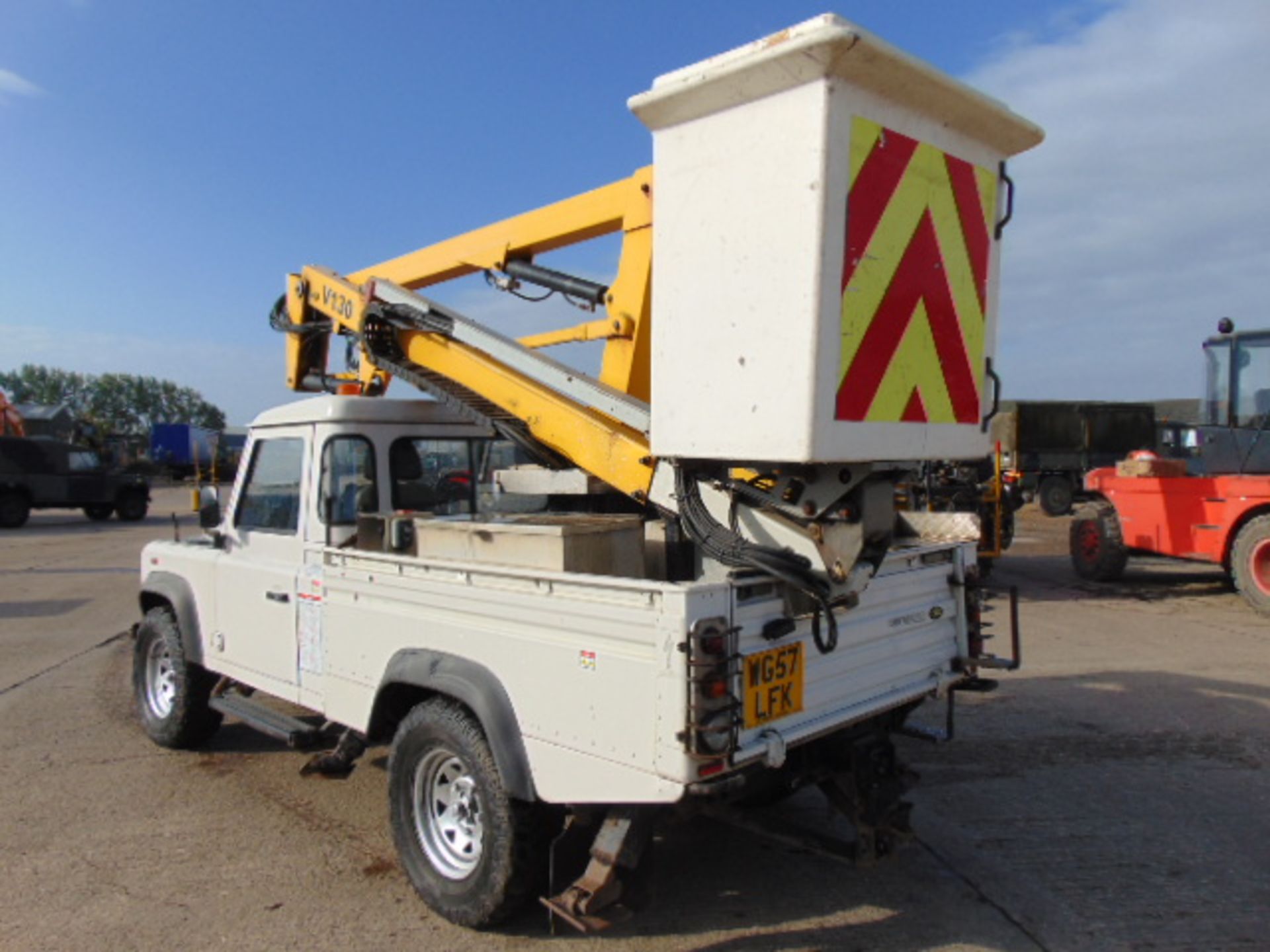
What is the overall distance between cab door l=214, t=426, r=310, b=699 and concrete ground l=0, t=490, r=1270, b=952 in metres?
0.78

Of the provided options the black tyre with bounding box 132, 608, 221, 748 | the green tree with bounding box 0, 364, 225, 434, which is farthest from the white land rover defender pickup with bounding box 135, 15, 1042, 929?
the green tree with bounding box 0, 364, 225, 434

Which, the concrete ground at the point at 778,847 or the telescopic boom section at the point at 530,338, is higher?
the telescopic boom section at the point at 530,338

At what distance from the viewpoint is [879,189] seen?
2.91 m

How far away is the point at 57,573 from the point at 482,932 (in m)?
13.3

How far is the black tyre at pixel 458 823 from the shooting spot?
10.5 feet

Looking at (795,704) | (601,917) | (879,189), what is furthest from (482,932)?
(879,189)

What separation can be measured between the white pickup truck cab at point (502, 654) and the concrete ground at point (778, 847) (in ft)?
1.29

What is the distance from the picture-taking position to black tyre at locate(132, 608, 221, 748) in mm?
5367

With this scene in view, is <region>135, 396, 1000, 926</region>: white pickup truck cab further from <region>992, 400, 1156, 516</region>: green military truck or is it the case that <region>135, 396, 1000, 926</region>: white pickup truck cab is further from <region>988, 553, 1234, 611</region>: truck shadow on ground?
<region>992, 400, 1156, 516</region>: green military truck

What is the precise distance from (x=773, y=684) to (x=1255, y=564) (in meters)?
9.95

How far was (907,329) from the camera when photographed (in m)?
3.10

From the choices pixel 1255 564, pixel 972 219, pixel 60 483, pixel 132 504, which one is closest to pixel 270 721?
pixel 972 219

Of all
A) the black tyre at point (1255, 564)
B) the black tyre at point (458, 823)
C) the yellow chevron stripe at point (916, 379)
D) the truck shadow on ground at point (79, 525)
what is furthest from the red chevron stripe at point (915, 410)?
the truck shadow on ground at point (79, 525)

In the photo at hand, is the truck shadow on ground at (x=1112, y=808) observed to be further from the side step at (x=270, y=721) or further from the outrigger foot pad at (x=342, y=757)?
the side step at (x=270, y=721)
